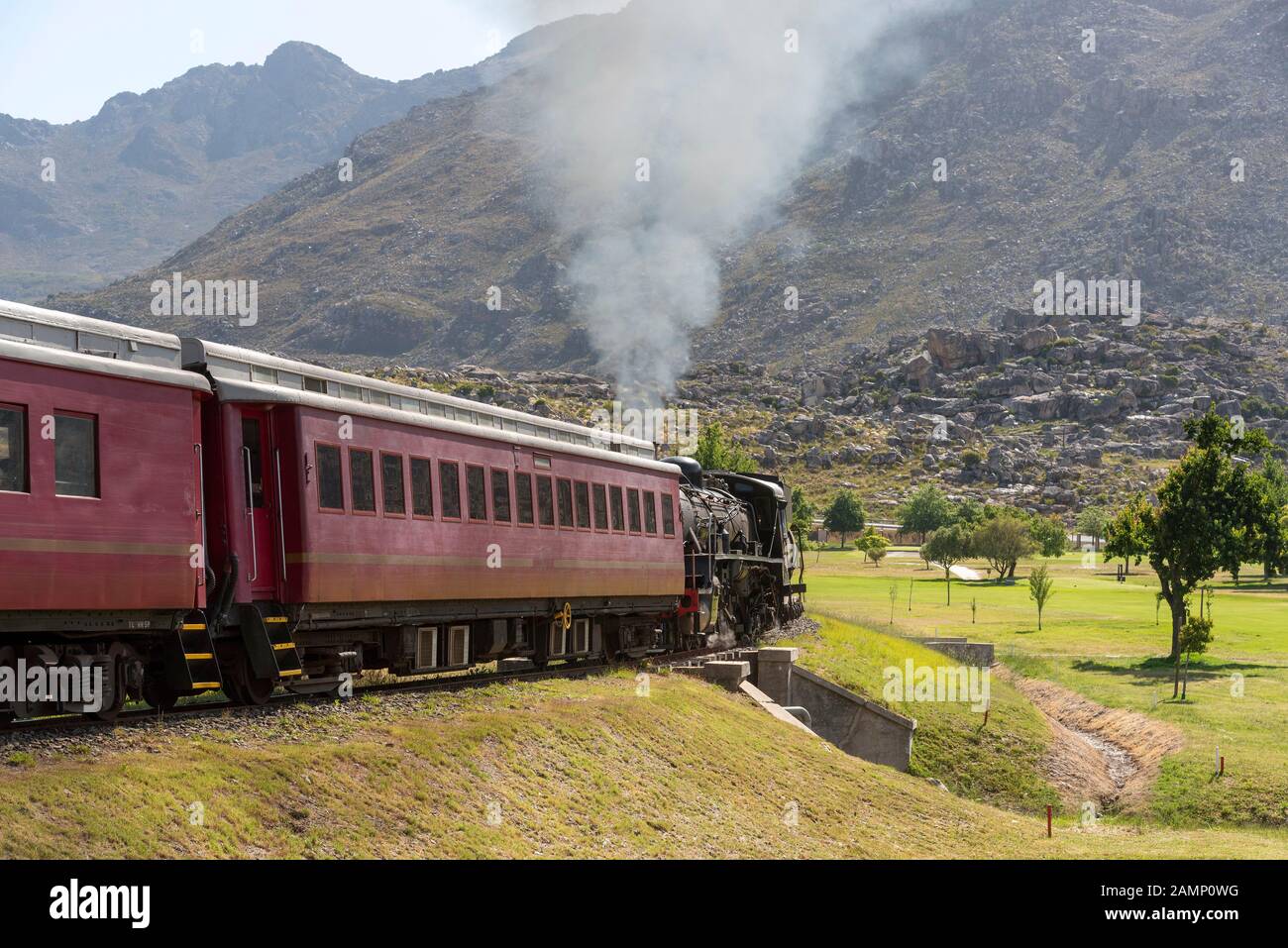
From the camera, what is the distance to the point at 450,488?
837 inches

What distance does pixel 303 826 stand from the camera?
12.7 meters

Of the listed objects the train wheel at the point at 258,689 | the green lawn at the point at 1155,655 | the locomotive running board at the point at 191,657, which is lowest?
the green lawn at the point at 1155,655

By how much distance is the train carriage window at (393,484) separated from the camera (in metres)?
19.4

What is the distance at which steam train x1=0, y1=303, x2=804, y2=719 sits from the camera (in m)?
14.0

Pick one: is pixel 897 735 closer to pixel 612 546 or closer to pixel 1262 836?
pixel 1262 836

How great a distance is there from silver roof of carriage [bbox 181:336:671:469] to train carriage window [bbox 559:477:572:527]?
A: 727mm

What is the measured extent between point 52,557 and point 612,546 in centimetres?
1446

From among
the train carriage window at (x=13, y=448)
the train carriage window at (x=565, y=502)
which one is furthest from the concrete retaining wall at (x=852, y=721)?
the train carriage window at (x=13, y=448)

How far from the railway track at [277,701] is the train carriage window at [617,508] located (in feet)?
8.75

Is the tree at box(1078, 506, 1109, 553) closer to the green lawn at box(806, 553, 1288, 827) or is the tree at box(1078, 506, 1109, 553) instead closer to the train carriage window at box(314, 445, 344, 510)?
the green lawn at box(806, 553, 1288, 827)

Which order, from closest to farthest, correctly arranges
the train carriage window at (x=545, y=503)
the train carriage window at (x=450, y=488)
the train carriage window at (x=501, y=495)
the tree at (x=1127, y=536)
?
the train carriage window at (x=450, y=488) < the train carriage window at (x=501, y=495) < the train carriage window at (x=545, y=503) < the tree at (x=1127, y=536)

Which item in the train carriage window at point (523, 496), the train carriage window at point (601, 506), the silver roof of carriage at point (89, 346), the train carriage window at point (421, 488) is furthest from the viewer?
the train carriage window at point (601, 506)

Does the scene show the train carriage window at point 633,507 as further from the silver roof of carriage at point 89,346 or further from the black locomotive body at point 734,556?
the silver roof of carriage at point 89,346

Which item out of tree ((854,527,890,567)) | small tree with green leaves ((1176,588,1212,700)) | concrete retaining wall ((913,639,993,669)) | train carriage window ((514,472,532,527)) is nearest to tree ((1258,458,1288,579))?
small tree with green leaves ((1176,588,1212,700))
